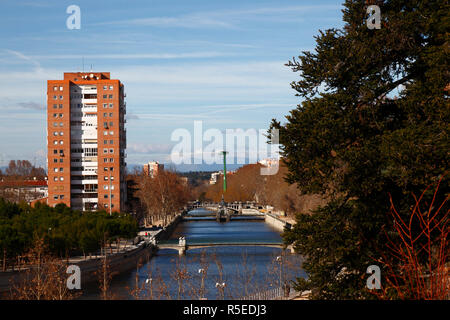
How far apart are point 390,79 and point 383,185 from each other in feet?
10.2

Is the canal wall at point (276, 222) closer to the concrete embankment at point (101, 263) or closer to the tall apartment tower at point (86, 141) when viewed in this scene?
the tall apartment tower at point (86, 141)

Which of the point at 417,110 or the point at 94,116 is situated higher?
the point at 94,116

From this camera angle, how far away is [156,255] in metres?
46.0

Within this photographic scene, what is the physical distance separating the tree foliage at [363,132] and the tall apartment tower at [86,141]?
4692 centimetres

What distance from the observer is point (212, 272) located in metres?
33.0

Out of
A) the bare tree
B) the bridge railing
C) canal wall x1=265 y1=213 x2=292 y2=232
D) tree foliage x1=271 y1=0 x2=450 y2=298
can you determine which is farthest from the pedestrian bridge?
tree foliage x1=271 y1=0 x2=450 y2=298

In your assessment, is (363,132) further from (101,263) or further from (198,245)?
(198,245)

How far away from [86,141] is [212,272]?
3136cm

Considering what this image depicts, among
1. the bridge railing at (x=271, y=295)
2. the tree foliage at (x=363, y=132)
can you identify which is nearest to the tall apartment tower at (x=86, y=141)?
the bridge railing at (x=271, y=295)

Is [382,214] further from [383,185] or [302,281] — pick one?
[302,281]

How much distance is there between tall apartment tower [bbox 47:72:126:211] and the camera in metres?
59.5

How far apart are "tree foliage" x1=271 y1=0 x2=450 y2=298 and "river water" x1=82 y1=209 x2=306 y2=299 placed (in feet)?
14.4

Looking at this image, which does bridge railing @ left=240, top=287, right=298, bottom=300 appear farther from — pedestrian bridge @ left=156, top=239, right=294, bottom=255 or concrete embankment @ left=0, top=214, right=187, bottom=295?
pedestrian bridge @ left=156, top=239, right=294, bottom=255
